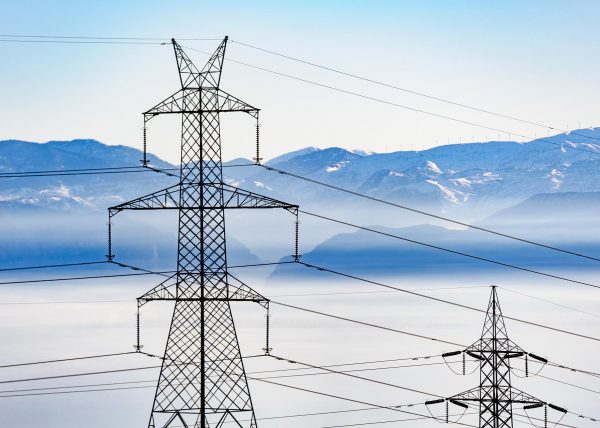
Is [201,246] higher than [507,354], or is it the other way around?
[201,246]

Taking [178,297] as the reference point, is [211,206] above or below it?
above

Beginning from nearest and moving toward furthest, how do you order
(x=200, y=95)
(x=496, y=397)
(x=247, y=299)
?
(x=247, y=299)
(x=200, y=95)
(x=496, y=397)

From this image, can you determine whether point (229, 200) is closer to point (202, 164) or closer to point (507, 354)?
point (202, 164)

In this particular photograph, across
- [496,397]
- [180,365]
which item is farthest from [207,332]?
[496,397]

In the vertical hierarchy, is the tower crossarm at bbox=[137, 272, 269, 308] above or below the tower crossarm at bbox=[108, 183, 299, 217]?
below

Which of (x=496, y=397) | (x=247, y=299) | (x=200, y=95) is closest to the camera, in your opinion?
(x=247, y=299)

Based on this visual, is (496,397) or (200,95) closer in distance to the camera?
(200,95)

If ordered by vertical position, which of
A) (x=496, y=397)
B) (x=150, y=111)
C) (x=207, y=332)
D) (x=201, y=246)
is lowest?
(x=496, y=397)

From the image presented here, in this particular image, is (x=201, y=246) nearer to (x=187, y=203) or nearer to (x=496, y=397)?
(x=187, y=203)

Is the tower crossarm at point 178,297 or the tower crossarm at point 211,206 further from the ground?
the tower crossarm at point 211,206
